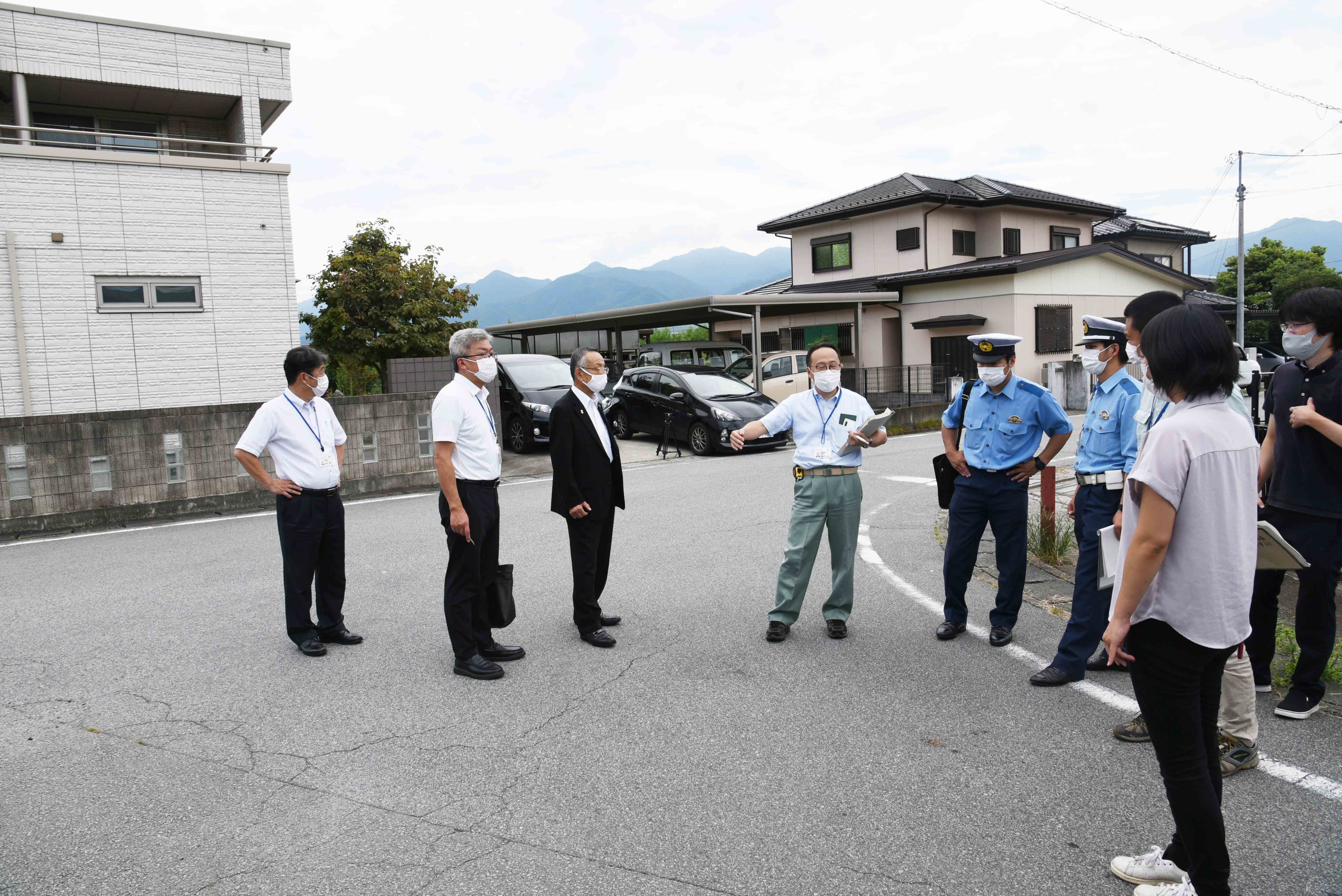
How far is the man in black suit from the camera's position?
17.6 ft

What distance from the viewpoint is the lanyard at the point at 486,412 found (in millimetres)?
5004

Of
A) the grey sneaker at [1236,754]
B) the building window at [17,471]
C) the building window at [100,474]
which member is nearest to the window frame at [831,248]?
the building window at [100,474]

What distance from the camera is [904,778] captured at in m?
3.52

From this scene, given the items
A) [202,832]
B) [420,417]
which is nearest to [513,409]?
[420,417]

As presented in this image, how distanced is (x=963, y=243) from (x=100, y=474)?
2896cm

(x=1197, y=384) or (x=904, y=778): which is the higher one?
(x=1197, y=384)

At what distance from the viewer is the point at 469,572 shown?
4.93 meters

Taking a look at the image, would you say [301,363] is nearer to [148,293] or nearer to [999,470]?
[999,470]

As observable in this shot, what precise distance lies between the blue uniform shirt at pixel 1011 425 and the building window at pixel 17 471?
9.74 meters

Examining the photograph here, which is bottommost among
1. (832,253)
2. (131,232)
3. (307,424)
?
(307,424)

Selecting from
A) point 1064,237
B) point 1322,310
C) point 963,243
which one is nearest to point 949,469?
point 1322,310

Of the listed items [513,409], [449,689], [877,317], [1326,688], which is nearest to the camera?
[1326,688]

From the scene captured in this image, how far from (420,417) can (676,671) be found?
28.1 ft

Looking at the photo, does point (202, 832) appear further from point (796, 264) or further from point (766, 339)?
point (796, 264)
